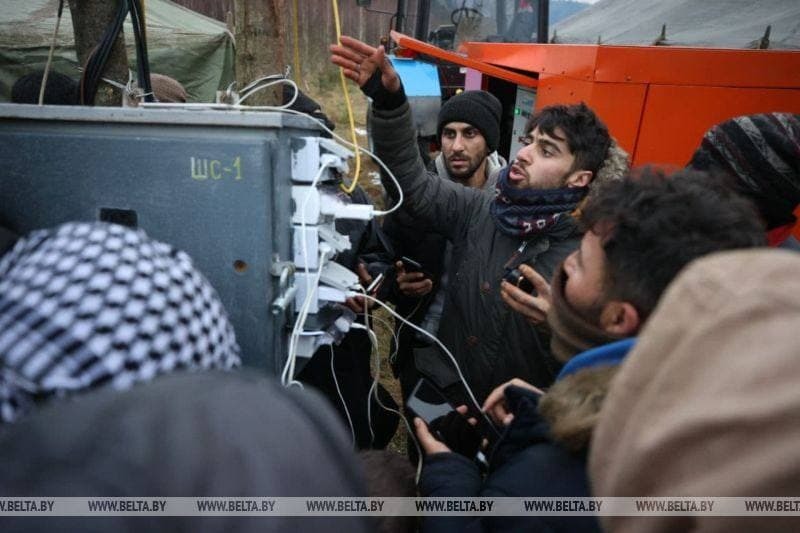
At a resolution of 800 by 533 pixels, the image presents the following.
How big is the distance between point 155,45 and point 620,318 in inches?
264

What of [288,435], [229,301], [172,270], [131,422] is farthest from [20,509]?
[229,301]

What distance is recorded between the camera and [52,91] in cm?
211

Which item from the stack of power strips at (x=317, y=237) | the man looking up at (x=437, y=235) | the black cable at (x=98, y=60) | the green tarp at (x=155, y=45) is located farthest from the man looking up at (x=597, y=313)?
the green tarp at (x=155, y=45)

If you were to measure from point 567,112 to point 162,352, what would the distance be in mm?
1631

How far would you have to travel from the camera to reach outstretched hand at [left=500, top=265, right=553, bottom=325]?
1.48 m

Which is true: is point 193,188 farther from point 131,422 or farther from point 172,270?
point 131,422

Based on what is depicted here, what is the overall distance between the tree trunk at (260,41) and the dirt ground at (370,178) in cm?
84

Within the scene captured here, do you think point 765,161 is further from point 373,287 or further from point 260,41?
point 260,41

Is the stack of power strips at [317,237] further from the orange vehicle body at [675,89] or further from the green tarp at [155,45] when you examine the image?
the green tarp at [155,45]

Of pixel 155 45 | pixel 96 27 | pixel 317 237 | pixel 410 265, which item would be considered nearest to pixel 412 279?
pixel 410 265

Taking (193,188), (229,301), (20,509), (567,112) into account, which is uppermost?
(567,112)

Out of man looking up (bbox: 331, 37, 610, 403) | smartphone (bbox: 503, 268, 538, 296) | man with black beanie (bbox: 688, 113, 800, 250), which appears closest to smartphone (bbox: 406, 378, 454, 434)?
man looking up (bbox: 331, 37, 610, 403)

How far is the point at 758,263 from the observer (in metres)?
0.55

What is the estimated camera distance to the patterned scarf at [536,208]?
165 cm
